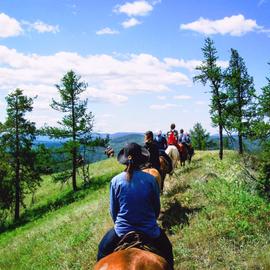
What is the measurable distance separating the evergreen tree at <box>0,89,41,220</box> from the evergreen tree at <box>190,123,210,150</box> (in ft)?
177

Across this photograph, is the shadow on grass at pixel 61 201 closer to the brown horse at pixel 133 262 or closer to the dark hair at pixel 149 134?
the dark hair at pixel 149 134

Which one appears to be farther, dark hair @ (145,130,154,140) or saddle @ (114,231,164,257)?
dark hair @ (145,130,154,140)

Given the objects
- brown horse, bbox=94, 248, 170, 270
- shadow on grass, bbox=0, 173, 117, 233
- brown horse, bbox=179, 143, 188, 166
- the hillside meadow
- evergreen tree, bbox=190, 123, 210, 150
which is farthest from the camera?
evergreen tree, bbox=190, 123, 210, 150

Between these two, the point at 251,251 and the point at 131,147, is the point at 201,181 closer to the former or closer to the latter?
the point at 251,251

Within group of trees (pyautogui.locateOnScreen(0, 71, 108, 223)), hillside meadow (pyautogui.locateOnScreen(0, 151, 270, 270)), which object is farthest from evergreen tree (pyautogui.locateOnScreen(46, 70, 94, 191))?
hillside meadow (pyautogui.locateOnScreen(0, 151, 270, 270))

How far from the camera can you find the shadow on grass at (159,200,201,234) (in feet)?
38.2

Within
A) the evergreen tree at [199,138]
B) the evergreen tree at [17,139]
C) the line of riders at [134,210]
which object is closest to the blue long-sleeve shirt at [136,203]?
the line of riders at [134,210]

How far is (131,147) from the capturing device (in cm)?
584

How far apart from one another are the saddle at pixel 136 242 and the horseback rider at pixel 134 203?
0.27ft

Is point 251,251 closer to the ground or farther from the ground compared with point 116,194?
closer to the ground

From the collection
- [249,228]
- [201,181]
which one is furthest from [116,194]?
[201,181]

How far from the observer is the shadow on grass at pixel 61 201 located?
38.2m

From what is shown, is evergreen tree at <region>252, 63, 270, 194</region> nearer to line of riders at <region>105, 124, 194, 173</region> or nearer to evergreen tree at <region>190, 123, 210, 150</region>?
line of riders at <region>105, 124, 194, 173</region>

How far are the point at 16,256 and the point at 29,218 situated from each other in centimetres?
2235
